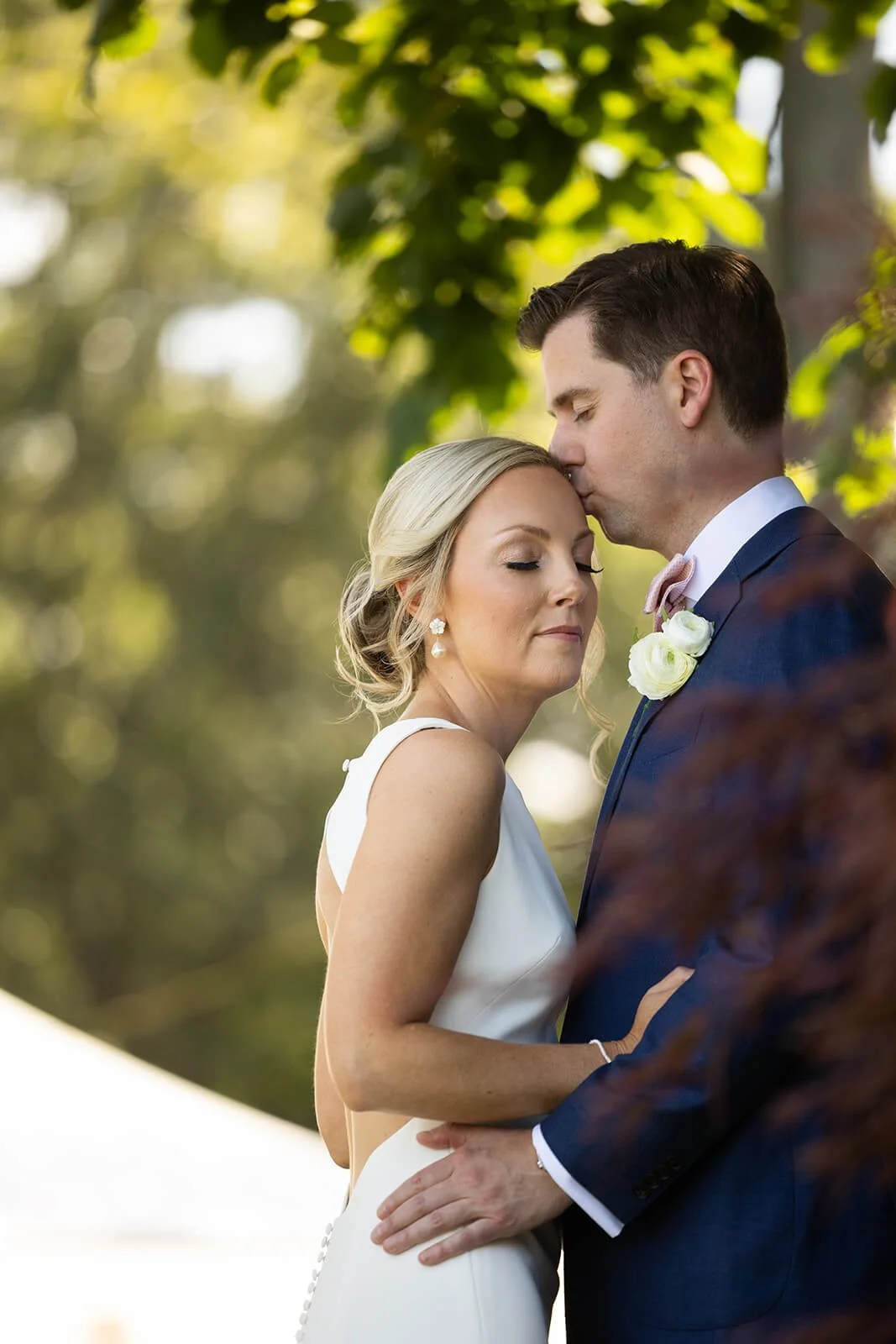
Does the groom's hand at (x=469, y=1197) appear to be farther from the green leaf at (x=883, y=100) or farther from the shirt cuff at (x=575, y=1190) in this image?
the green leaf at (x=883, y=100)

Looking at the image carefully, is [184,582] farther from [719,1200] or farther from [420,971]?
[719,1200]

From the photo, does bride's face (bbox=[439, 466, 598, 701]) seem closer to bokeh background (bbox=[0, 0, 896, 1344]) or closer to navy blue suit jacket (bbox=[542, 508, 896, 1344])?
navy blue suit jacket (bbox=[542, 508, 896, 1344])

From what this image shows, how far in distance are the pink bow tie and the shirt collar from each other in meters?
0.01

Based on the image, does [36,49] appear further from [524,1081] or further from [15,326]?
[524,1081]

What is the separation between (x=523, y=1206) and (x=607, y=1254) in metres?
0.19

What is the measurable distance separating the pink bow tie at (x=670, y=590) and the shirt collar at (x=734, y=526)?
0.01 meters

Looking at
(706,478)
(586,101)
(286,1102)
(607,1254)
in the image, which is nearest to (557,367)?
(706,478)

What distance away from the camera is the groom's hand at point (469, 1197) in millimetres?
2092

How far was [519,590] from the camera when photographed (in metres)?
2.41

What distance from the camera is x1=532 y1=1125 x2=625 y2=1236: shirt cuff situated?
6.73ft

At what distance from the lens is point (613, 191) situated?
13.8 ft

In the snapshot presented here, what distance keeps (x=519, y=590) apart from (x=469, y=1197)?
0.88m

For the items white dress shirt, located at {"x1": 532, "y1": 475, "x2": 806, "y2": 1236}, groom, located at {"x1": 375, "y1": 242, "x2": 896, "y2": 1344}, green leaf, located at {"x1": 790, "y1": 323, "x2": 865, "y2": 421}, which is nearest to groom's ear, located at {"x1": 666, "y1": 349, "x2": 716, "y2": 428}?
groom, located at {"x1": 375, "y1": 242, "x2": 896, "y2": 1344}

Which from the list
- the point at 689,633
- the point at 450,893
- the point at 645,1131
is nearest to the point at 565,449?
the point at 689,633
